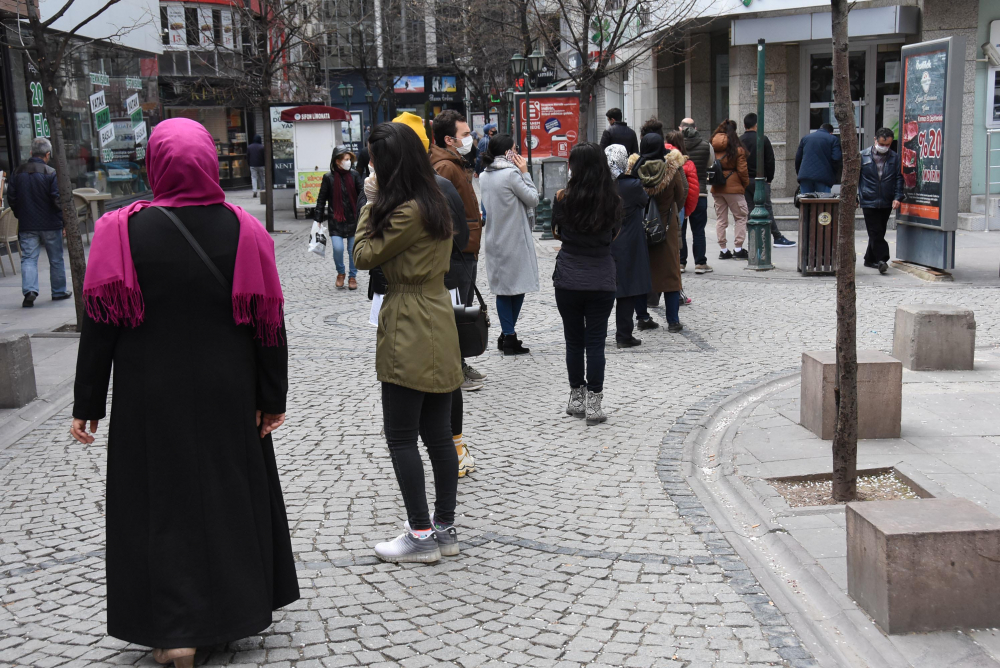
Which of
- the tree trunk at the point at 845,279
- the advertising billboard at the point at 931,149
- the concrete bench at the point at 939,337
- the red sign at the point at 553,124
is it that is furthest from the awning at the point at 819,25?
the tree trunk at the point at 845,279

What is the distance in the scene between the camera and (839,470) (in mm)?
5098

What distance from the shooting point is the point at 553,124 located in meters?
19.9

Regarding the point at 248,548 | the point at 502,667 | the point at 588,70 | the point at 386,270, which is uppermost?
the point at 588,70

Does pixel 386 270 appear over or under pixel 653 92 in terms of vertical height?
under

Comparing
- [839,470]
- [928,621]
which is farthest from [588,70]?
[928,621]

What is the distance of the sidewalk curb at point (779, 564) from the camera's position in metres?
3.74

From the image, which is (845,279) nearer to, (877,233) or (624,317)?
(624,317)

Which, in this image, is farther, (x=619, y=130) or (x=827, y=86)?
(x=827, y=86)

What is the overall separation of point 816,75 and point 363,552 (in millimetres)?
17511

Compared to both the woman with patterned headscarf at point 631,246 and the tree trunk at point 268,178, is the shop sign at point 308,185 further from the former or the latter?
the woman with patterned headscarf at point 631,246

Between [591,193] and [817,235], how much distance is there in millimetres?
6937

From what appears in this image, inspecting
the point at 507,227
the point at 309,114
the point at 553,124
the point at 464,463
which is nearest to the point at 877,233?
the point at 507,227

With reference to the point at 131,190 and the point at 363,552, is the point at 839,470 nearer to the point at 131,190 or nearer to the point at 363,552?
the point at 363,552

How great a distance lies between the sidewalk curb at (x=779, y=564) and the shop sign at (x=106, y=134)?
62.1ft
